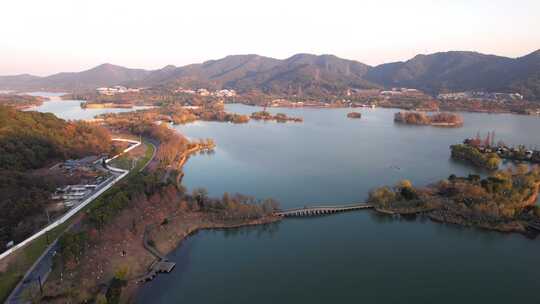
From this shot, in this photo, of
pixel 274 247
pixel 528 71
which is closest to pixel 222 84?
pixel 528 71

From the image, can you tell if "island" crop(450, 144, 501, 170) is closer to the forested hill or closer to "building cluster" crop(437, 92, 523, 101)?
the forested hill

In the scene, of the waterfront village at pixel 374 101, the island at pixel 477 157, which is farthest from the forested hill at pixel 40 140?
the waterfront village at pixel 374 101

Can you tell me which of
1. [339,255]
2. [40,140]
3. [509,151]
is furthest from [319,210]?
[509,151]

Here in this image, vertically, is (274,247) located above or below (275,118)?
below

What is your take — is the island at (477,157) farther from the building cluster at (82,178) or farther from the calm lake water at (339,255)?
the building cluster at (82,178)

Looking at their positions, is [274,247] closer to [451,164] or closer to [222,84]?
[451,164]

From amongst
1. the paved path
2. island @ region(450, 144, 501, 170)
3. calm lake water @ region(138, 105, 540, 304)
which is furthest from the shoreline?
island @ region(450, 144, 501, 170)
